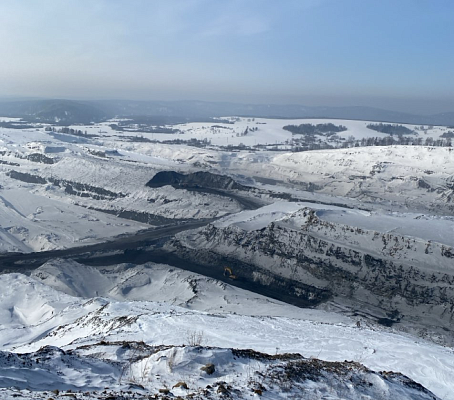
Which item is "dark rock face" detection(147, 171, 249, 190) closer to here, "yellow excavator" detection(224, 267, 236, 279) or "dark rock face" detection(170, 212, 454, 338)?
"dark rock face" detection(170, 212, 454, 338)

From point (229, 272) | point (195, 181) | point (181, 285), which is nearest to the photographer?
point (181, 285)

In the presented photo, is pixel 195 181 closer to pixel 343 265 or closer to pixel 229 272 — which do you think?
pixel 229 272

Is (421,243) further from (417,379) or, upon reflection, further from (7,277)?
(7,277)

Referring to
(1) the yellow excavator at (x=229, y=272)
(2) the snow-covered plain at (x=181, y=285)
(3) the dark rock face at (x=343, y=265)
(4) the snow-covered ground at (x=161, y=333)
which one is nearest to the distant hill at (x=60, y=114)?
(2) the snow-covered plain at (x=181, y=285)

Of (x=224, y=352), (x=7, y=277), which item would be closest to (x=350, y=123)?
(x=7, y=277)

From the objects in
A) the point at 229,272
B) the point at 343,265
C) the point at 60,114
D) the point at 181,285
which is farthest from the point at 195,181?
the point at 60,114

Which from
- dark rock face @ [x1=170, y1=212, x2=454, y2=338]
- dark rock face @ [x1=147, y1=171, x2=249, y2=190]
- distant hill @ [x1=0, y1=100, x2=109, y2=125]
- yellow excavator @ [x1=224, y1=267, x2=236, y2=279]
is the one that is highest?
distant hill @ [x1=0, y1=100, x2=109, y2=125]

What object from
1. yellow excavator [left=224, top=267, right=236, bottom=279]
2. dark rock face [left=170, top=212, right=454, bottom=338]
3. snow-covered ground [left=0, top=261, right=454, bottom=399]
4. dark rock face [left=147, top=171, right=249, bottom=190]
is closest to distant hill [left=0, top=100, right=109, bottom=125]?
dark rock face [left=147, top=171, right=249, bottom=190]

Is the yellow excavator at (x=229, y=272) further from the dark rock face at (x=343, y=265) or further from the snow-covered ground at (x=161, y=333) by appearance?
the snow-covered ground at (x=161, y=333)
